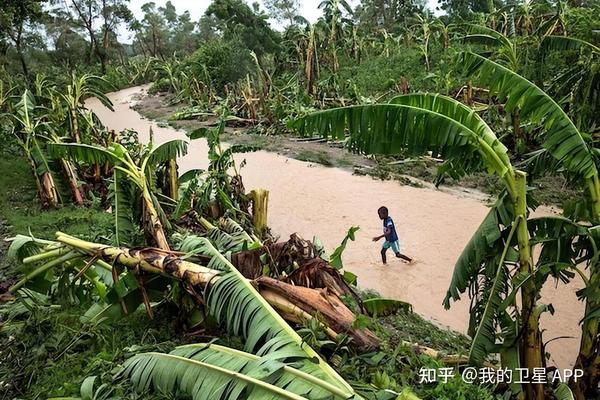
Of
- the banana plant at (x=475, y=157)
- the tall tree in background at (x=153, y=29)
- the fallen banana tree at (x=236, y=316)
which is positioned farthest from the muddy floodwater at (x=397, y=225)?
the tall tree in background at (x=153, y=29)

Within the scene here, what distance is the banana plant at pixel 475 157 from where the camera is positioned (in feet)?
10.6

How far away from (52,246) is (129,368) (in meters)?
1.34

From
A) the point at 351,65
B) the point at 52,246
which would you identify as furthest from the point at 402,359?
the point at 351,65

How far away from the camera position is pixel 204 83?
21547 millimetres

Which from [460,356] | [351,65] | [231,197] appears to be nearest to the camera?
[460,356]

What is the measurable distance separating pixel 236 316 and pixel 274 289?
370 millimetres

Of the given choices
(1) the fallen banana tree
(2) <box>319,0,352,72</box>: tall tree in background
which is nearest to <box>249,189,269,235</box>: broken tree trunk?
(1) the fallen banana tree

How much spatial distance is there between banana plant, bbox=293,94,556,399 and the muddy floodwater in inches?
60.2

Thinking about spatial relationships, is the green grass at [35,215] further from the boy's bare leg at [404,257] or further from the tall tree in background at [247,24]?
the tall tree in background at [247,24]

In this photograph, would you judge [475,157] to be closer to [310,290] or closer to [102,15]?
[310,290]

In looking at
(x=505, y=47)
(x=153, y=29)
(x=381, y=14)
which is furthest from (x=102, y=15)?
(x=505, y=47)

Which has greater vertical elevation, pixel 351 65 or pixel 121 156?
pixel 351 65

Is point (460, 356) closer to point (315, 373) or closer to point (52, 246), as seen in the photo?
point (315, 373)

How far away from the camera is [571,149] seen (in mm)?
3328
